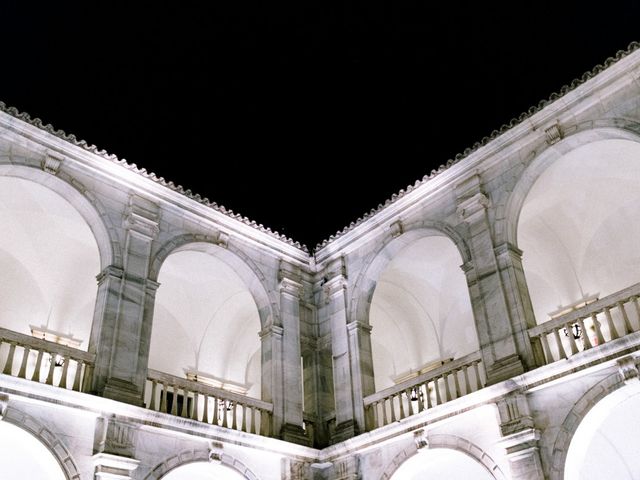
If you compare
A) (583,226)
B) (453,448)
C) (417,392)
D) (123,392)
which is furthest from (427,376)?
(123,392)

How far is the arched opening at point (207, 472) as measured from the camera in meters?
12.9

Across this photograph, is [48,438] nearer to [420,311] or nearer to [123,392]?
[123,392]

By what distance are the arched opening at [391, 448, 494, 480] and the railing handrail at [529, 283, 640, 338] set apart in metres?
2.64

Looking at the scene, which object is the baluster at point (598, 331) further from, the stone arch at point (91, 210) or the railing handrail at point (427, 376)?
the stone arch at point (91, 210)

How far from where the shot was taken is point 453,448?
12477mm

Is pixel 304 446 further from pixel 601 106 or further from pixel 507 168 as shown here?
pixel 601 106

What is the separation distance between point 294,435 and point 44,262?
677 cm

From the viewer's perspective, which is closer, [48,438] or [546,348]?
[48,438]

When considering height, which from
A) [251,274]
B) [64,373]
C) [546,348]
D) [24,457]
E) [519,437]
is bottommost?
[519,437]

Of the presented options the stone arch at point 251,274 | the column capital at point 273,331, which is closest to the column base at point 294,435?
the column capital at point 273,331

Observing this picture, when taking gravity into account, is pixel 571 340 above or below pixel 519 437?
above

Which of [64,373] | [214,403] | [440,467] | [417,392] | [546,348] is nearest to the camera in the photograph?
[64,373]

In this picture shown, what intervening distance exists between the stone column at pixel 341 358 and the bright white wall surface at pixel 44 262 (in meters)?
5.57

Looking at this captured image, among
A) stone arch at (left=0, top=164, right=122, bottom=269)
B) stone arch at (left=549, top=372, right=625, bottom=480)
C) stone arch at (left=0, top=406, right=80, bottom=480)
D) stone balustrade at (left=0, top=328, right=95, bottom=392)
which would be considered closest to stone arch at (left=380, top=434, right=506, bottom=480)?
stone arch at (left=549, top=372, right=625, bottom=480)
